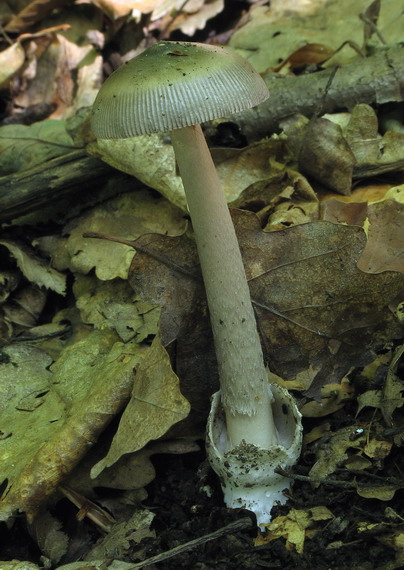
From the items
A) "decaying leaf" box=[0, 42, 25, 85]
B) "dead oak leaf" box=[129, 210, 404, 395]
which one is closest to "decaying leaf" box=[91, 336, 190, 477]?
"dead oak leaf" box=[129, 210, 404, 395]

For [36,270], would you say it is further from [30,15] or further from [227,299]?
[30,15]

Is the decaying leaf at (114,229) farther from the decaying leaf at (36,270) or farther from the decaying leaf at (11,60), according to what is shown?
the decaying leaf at (11,60)

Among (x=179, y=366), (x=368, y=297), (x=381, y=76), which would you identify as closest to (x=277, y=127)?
(x=381, y=76)

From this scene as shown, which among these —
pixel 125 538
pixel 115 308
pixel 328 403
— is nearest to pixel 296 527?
pixel 328 403

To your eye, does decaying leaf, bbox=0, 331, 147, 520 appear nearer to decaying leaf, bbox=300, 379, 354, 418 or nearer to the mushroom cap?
decaying leaf, bbox=300, 379, 354, 418

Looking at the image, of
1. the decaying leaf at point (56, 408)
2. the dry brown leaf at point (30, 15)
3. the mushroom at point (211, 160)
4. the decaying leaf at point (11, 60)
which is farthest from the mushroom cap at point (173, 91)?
the dry brown leaf at point (30, 15)

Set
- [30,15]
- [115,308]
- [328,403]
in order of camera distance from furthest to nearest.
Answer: [30,15], [115,308], [328,403]
